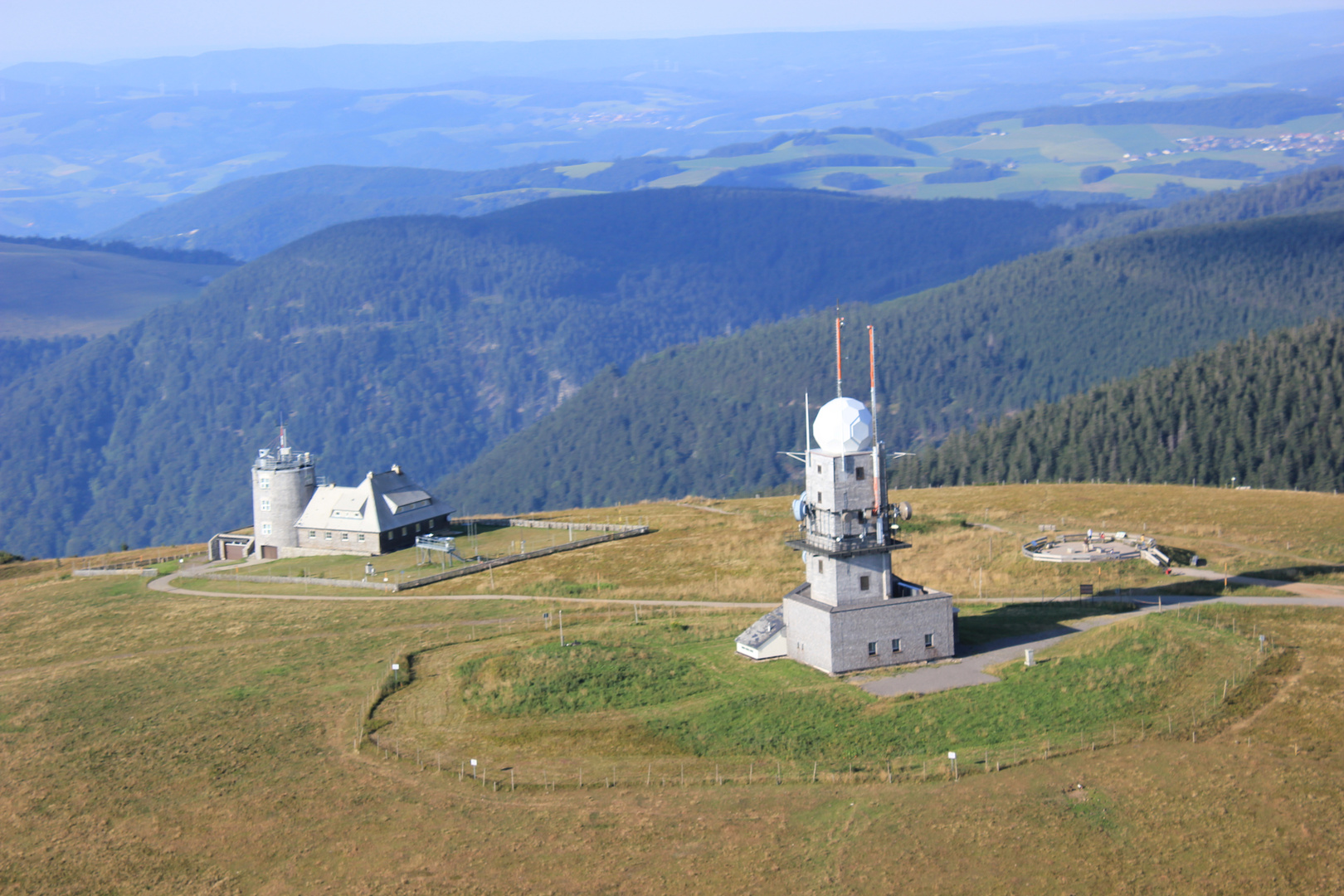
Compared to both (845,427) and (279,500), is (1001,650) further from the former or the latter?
(279,500)

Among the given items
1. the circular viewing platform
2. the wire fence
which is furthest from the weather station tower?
the circular viewing platform

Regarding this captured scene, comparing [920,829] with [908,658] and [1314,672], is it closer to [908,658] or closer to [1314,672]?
[908,658]

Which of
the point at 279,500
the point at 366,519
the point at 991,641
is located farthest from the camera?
the point at 279,500

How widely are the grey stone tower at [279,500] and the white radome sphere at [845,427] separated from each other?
65.5 meters

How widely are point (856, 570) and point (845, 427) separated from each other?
6.99 meters

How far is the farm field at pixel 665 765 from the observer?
4394 cm

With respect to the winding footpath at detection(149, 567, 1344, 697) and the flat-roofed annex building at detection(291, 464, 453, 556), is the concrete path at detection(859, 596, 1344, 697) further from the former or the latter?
the flat-roofed annex building at detection(291, 464, 453, 556)

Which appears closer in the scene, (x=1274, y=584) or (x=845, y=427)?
(x=845, y=427)

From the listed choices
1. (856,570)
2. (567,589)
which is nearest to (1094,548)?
(856,570)

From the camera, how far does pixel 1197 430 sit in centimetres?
16750

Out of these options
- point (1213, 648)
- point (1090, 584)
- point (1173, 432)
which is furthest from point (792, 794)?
point (1173, 432)

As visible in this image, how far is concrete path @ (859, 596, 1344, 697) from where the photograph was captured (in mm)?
58781

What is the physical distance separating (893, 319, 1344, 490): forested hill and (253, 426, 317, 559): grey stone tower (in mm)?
94754

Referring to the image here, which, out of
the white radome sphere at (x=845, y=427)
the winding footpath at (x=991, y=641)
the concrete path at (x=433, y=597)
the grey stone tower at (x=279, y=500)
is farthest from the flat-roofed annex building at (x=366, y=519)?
the white radome sphere at (x=845, y=427)
